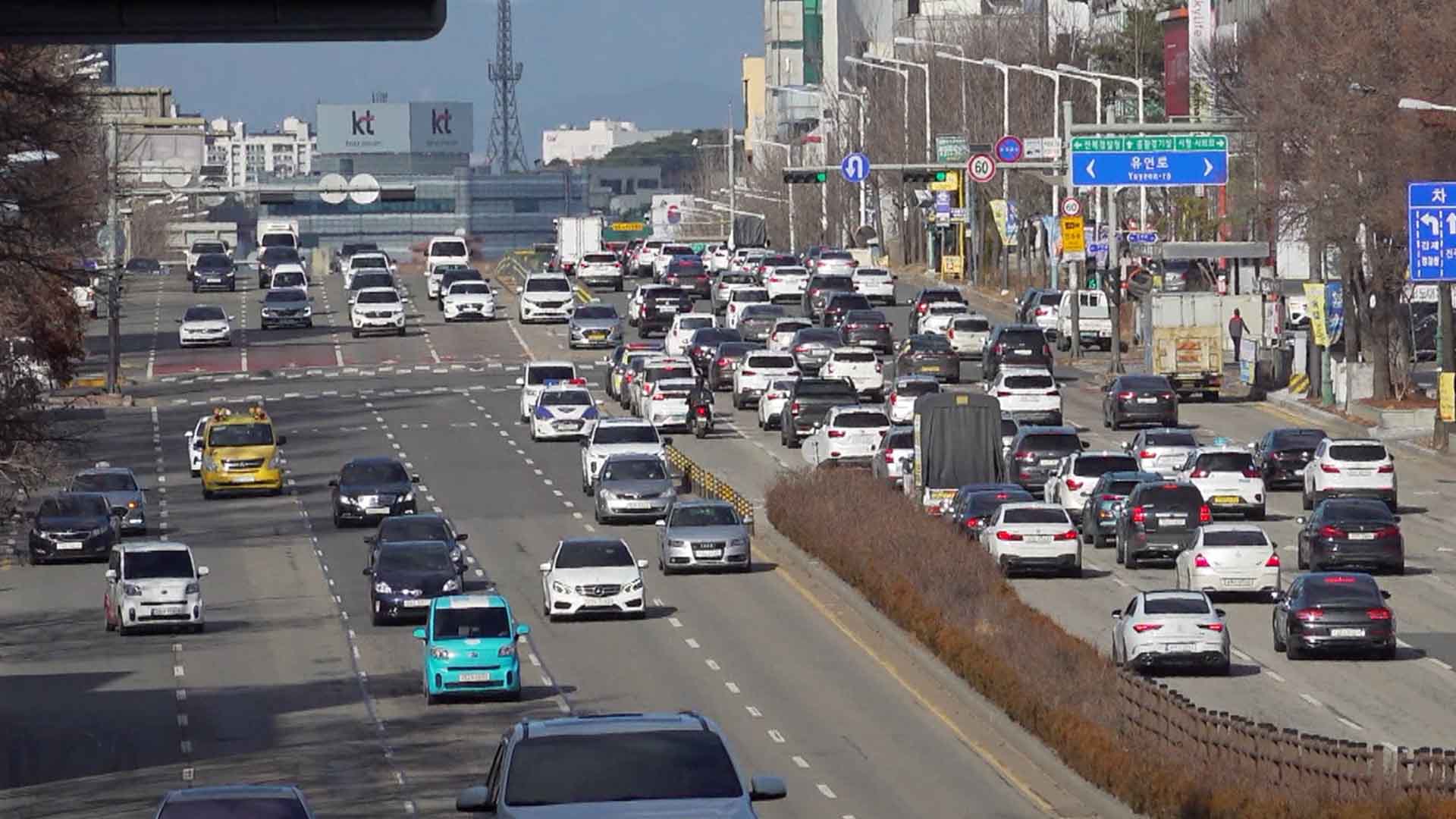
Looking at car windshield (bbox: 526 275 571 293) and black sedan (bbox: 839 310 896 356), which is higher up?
car windshield (bbox: 526 275 571 293)

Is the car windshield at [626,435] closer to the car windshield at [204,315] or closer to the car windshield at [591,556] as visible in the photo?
the car windshield at [591,556]

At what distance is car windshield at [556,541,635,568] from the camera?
4541 centimetres

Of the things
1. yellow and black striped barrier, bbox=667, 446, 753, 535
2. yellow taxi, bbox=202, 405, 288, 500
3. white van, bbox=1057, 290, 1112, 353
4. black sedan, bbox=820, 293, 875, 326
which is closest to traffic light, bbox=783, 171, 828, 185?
black sedan, bbox=820, 293, 875, 326

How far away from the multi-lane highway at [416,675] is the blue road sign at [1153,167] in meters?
13.0

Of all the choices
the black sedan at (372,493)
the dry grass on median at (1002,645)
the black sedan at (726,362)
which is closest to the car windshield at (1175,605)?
the dry grass on median at (1002,645)

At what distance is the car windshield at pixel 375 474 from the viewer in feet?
187

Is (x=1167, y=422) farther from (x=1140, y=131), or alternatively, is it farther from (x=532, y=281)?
(x=532, y=281)

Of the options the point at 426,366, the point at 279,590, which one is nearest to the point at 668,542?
the point at 279,590

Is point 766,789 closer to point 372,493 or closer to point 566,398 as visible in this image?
point 372,493

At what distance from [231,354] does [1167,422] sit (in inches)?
1462

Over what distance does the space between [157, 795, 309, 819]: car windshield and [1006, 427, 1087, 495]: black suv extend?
1443 inches

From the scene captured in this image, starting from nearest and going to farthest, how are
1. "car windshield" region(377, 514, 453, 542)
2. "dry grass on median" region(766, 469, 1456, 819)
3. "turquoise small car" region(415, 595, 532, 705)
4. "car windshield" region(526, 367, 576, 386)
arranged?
1. "dry grass on median" region(766, 469, 1456, 819)
2. "turquoise small car" region(415, 595, 532, 705)
3. "car windshield" region(377, 514, 453, 542)
4. "car windshield" region(526, 367, 576, 386)

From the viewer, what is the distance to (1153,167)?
74375 millimetres

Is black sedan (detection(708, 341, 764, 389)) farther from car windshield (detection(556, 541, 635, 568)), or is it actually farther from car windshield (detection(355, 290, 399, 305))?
car windshield (detection(556, 541, 635, 568))
